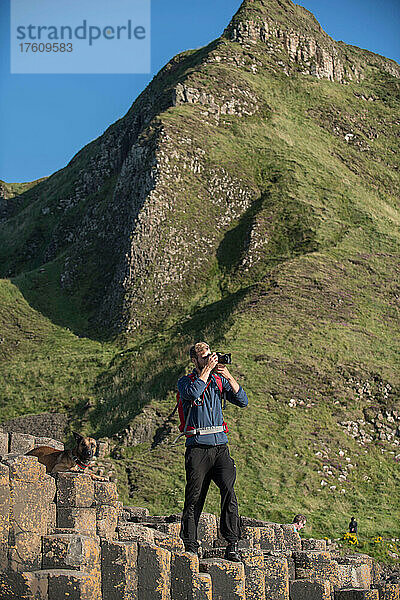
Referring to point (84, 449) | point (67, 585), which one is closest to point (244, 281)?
point (84, 449)

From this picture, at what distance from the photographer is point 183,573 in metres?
10.3

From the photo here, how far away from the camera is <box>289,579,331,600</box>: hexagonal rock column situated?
1158 centimetres

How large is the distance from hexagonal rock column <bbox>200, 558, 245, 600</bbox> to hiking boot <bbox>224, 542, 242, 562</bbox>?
1.12 ft

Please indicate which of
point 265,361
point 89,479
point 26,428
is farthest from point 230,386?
point 26,428

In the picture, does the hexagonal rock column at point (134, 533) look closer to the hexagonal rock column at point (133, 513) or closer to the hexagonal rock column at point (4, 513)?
A: the hexagonal rock column at point (133, 513)

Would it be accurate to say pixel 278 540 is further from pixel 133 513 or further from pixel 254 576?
pixel 254 576

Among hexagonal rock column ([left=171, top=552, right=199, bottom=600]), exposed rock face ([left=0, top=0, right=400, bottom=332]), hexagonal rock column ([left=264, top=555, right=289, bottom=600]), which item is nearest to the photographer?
hexagonal rock column ([left=171, top=552, right=199, bottom=600])

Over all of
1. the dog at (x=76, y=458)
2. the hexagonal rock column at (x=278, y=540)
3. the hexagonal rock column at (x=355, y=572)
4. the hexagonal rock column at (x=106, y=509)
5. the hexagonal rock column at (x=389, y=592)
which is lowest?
the hexagonal rock column at (x=389, y=592)

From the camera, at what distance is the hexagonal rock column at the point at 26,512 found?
930cm

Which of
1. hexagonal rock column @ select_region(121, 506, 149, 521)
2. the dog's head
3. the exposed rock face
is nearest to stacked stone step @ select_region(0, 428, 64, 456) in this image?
the dog's head

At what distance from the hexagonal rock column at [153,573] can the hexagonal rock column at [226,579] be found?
70cm

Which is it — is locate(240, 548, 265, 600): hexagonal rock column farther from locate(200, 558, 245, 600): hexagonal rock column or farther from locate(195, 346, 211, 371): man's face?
locate(195, 346, 211, 371): man's face

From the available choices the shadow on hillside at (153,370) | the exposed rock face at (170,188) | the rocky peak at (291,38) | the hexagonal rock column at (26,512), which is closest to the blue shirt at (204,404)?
the hexagonal rock column at (26,512)

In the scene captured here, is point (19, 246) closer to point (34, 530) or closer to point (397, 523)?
point (397, 523)
